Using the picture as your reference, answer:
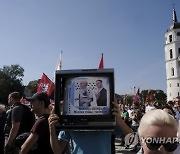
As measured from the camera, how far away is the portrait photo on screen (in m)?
2.95

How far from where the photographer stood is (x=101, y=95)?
2.96 m

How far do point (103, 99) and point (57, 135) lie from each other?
0.68m

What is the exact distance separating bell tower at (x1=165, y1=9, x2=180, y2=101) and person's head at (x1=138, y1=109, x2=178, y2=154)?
338 ft

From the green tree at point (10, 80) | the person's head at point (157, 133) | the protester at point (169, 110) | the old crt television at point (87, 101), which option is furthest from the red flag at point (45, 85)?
the green tree at point (10, 80)

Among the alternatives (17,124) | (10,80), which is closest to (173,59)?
(10,80)

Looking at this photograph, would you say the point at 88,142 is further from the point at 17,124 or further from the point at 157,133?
the point at 17,124

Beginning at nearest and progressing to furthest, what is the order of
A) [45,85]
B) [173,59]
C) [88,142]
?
[88,142]
[45,85]
[173,59]

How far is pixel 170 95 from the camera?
342 ft

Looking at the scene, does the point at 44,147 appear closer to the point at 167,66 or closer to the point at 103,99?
the point at 103,99

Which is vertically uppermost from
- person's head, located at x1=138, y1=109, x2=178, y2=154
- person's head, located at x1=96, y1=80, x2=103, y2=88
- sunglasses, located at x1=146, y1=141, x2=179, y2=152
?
person's head, located at x1=96, y1=80, x2=103, y2=88

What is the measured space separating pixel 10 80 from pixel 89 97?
281 feet

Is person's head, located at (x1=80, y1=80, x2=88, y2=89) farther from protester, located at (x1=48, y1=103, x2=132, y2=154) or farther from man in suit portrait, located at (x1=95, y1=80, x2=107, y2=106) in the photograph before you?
protester, located at (x1=48, y1=103, x2=132, y2=154)

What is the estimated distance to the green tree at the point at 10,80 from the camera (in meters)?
81.4

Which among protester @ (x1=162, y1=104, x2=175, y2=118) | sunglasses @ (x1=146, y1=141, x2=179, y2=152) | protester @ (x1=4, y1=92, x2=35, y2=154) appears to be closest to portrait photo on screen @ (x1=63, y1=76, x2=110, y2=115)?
sunglasses @ (x1=146, y1=141, x2=179, y2=152)
